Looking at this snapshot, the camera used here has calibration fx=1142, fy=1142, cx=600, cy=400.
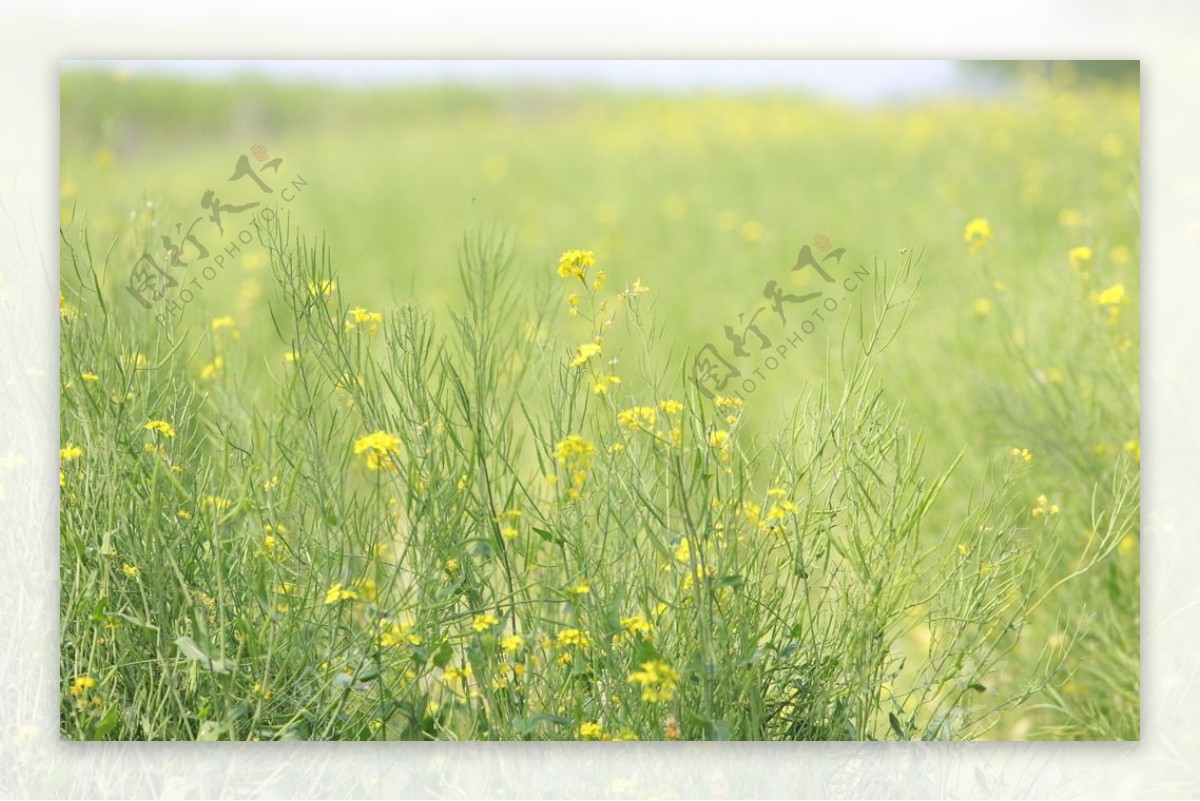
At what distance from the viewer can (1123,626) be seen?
206 cm

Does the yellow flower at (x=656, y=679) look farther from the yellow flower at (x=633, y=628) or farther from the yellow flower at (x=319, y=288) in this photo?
the yellow flower at (x=319, y=288)

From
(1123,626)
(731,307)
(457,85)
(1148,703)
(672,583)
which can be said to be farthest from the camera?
(731,307)

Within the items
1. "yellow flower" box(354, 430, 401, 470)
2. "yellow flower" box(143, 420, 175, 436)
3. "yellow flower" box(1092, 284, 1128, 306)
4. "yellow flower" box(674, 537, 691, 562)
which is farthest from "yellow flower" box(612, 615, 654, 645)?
"yellow flower" box(1092, 284, 1128, 306)

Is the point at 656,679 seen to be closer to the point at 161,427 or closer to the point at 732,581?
the point at 732,581

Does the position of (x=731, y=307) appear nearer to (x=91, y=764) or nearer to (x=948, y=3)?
(x=948, y=3)

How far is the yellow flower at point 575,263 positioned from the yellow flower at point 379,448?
0.37 m

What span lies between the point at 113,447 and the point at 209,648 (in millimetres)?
356

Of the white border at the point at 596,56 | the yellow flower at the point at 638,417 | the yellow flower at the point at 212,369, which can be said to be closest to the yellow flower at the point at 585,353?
the yellow flower at the point at 638,417

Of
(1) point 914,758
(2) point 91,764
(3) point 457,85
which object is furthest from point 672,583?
(3) point 457,85
